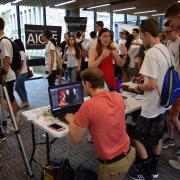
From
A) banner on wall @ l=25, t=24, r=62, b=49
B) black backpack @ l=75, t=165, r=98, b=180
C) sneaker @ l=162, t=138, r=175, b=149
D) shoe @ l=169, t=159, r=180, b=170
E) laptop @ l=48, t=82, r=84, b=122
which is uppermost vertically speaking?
banner on wall @ l=25, t=24, r=62, b=49

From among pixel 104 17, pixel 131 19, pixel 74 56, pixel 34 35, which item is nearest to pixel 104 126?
pixel 74 56

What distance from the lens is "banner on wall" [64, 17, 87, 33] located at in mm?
7123

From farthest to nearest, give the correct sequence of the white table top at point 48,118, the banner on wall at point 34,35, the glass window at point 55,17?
1. the glass window at point 55,17
2. the banner on wall at point 34,35
3. the white table top at point 48,118

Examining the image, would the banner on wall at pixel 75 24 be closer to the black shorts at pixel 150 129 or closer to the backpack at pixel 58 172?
the black shorts at pixel 150 129

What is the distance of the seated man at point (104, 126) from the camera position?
1.46m

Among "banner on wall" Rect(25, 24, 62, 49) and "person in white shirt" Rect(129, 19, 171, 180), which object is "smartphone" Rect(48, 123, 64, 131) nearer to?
"person in white shirt" Rect(129, 19, 171, 180)

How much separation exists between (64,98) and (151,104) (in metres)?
0.75

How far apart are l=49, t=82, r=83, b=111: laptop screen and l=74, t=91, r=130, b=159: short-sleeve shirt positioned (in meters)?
0.59

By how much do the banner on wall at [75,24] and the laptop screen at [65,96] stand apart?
528 cm

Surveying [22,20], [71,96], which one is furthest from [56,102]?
[22,20]

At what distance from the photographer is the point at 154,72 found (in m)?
1.89

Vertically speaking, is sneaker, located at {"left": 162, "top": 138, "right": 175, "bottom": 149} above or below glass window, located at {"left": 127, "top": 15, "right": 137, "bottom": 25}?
below

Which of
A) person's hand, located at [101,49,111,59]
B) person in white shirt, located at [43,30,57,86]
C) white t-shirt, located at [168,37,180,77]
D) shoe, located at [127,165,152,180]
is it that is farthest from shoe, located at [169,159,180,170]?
person in white shirt, located at [43,30,57,86]

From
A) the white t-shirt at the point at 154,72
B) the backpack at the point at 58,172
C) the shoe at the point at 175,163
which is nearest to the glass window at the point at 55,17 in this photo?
the shoe at the point at 175,163
